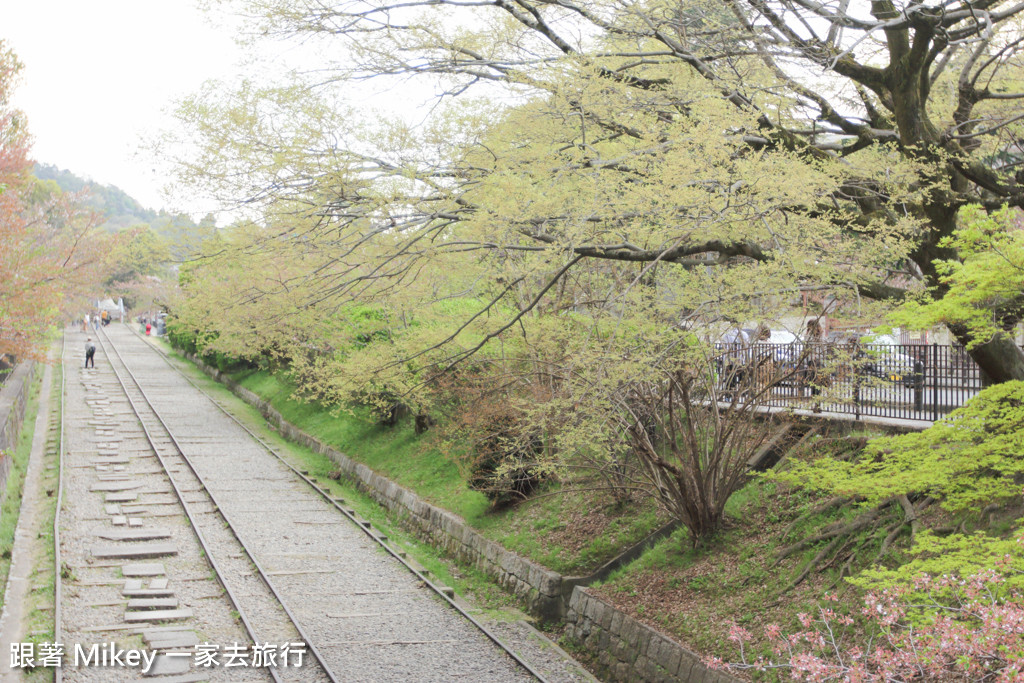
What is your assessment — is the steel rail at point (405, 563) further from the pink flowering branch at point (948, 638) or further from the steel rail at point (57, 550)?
the steel rail at point (57, 550)

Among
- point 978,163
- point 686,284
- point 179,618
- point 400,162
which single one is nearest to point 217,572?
point 179,618

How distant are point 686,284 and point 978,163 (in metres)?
3.71

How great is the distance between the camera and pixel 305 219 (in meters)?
10.0

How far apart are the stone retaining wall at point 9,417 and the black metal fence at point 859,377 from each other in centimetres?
1130

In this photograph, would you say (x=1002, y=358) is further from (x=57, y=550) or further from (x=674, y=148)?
(x=57, y=550)

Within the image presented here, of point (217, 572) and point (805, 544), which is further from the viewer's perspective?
point (217, 572)

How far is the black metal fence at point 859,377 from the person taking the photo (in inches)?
413

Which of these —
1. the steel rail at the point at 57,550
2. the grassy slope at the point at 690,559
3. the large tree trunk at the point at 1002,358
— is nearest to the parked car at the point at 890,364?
the large tree trunk at the point at 1002,358

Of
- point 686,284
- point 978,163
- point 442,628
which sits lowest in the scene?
point 442,628

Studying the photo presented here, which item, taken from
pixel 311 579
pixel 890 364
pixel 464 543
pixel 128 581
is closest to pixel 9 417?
pixel 128 581

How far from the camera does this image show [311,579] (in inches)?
459

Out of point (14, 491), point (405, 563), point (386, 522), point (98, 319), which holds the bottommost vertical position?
point (386, 522)

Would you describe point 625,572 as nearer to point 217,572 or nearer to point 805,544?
point 805,544

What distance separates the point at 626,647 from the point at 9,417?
12.7m
